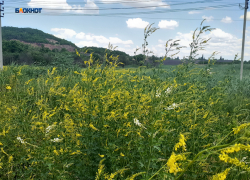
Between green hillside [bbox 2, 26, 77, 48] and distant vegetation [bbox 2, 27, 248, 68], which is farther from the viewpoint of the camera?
green hillside [bbox 2, 26, 77, 48]

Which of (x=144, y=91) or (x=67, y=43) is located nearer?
(x=144, y=91)

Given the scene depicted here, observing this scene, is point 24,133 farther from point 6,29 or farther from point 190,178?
point 6,29

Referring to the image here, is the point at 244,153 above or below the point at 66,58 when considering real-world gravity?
below

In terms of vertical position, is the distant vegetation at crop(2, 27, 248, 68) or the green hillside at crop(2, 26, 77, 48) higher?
the green hillside at crop(2, 26, 77, 48)

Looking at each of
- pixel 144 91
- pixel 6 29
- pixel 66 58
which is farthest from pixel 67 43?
pixel 144 91

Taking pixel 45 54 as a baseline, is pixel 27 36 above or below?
above

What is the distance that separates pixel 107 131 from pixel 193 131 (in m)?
1.27

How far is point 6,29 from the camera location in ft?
182

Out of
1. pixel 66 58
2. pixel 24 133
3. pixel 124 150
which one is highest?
pixel 66 58

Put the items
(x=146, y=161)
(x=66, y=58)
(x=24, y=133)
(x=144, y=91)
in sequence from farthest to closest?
(x=66, y=58) → (x=144, y=91) → (x=24, y=133) → (x=146, y=161)

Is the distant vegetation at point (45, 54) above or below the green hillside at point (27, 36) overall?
below

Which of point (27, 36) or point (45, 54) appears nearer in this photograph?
point (45, 54)

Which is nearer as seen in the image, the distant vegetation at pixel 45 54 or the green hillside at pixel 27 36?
the distant vegetation at pixel 45 54

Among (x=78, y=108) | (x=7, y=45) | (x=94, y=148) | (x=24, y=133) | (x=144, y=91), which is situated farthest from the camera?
(x=7, y=45)
